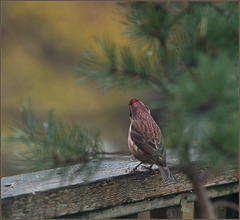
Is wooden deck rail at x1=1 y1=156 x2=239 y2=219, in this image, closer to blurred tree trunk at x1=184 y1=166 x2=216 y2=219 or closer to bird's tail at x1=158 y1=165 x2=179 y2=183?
bird's tail at x1=158 y1=165 x2=179 y2=183

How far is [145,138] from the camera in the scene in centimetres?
156

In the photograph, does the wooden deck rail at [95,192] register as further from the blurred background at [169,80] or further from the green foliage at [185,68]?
the green foliage at [185,68]

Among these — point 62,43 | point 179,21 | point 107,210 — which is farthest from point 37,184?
point 62,43

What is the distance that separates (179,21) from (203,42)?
0.10 metres

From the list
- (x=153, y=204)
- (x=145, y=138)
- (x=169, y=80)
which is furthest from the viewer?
(x=145, y=138)

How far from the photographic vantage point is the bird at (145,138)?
57.1 inches

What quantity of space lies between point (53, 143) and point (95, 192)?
11.2 inches

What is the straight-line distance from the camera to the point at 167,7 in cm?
113

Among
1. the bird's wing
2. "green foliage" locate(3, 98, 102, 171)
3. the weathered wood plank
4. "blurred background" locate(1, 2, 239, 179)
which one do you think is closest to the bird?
the bird's wing

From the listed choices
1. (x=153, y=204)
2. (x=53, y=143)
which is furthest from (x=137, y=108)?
(x=53, y=143)

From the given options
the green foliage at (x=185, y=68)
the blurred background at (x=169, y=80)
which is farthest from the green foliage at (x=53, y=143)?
the green foliage at (x=185, y=68)

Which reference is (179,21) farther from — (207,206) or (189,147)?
(207,206)

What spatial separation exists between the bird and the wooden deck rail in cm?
8

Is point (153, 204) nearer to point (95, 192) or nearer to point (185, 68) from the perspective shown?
point (95, 192)
